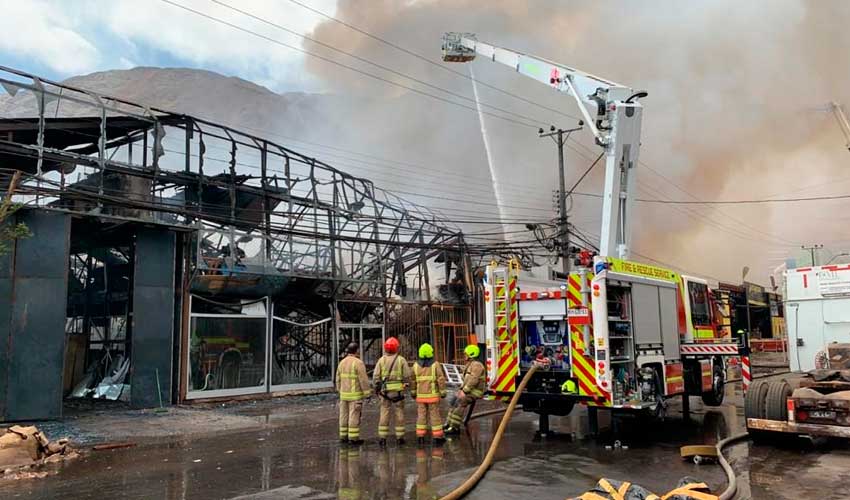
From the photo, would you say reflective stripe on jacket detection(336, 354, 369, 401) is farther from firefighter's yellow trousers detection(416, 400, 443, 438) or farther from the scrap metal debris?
the scrap metal debris

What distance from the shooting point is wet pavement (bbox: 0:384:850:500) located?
20.0ft

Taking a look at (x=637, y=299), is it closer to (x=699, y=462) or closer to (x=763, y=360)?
(x=699, y=462)

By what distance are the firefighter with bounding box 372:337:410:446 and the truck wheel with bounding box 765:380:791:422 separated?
16.4ft

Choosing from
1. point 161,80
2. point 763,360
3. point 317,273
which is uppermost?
point 161,80

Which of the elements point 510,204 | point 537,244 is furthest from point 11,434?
point 510,204

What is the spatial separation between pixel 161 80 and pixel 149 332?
174 ft

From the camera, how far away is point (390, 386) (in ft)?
27.5

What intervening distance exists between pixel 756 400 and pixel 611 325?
223 centimetres

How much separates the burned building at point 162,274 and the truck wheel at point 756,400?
31.8 ft

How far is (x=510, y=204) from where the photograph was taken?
85.9 feet

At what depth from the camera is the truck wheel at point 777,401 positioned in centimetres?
798

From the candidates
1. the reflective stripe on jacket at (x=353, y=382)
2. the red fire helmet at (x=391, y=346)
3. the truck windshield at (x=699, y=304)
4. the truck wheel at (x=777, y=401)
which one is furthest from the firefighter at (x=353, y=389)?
the truck windshield at (x=699, y=304)

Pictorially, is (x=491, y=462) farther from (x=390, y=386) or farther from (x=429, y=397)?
(x=390, y=386)

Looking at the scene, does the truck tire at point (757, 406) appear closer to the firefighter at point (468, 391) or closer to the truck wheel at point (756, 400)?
the truck wheel at point (756, 400)
